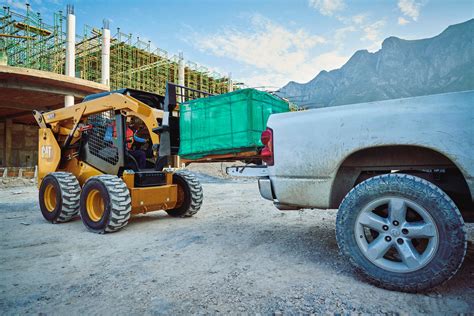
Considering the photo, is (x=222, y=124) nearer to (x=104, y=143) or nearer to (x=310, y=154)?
(x=310, y=154)

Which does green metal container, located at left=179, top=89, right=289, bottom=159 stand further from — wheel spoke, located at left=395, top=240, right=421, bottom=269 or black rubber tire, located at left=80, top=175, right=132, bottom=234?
wheel spoke, located at left=395, top=240, right=421, bottom=269

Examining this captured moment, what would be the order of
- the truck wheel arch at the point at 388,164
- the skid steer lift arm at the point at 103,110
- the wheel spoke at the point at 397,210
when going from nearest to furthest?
the wheel spoke at the point at 397,210
the truck wheel arch at the point at 388,164
the skid steer lift arm at the point at 103,110

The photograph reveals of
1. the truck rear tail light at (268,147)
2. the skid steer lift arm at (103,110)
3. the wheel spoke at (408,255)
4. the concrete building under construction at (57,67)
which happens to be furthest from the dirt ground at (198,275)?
the concrete building under construction at (57,67)

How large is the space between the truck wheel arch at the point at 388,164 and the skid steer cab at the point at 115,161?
2968 mm

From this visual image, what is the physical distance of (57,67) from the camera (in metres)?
26.8

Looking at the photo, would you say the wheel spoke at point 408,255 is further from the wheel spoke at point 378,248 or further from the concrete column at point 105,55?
the concrete column at point 105,55

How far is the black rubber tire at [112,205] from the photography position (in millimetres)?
4891

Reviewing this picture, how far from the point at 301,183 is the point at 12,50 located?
36.2 meters

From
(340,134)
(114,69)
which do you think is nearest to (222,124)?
(340,134)

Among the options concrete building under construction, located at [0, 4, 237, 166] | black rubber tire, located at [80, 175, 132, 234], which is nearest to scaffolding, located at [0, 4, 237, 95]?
concrete building under construction, located at [0, 4, 237, 166]

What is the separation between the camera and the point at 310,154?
3.01 metres

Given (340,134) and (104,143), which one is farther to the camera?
(104,143)

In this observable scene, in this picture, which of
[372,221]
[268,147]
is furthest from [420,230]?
[268,147]

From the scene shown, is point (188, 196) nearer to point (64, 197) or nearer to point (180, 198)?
point (180, 198)
